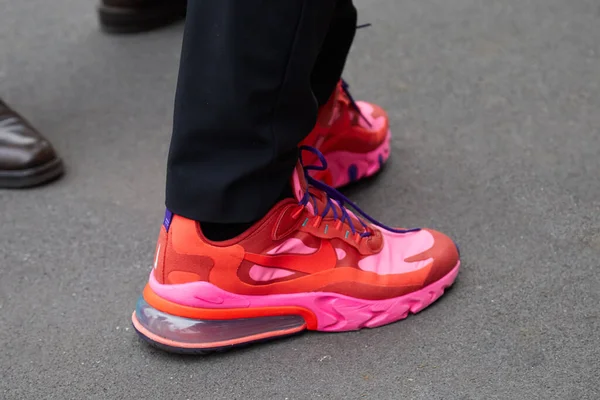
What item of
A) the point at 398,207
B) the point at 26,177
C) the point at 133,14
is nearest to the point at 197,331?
the point at 398,207

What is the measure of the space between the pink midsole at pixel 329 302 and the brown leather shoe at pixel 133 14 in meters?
1.06

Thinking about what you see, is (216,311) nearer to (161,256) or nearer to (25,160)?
(161,256)

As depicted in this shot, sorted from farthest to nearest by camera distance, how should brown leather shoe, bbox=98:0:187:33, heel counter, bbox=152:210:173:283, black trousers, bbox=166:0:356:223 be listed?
brown leather shoe, bbox=98:0:187:33
heel counter, bbox=152:210:173:283
black trousers, bbox=166:0:356:223

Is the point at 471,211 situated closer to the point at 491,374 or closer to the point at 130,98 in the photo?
the point at 491,374

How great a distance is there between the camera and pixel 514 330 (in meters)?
0.75

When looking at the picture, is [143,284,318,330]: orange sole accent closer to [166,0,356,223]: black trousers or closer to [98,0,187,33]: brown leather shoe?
[166,0,356,223]: black trousers

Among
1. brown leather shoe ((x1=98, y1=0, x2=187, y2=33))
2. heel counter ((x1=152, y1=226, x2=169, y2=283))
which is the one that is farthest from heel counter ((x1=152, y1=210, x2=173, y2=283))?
brown leather shoe ((x1=98, y1=0, x2=187, y2=33))

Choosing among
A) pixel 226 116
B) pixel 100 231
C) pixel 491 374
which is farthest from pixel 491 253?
pixel 100 231

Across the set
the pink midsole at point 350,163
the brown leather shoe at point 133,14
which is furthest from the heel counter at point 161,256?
the brown leather shoe at point 133,14

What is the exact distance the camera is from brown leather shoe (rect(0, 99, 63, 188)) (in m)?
1.06

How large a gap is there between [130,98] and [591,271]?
2.97ft

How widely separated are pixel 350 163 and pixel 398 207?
10 cm

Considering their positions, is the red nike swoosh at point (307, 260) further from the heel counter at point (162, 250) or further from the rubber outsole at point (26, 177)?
the rubber outsole at point (26, 177)

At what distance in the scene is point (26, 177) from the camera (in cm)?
106
